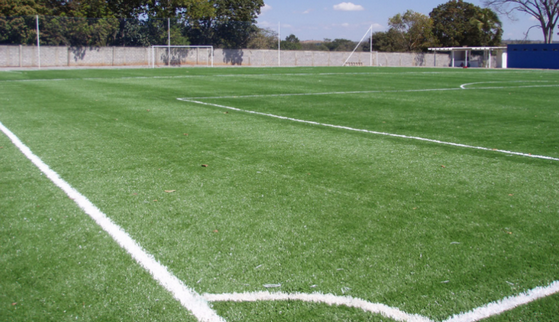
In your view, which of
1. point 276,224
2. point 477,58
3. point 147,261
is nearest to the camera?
point 147,261

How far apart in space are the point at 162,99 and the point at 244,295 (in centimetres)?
967

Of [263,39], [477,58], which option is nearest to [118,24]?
[263,39]

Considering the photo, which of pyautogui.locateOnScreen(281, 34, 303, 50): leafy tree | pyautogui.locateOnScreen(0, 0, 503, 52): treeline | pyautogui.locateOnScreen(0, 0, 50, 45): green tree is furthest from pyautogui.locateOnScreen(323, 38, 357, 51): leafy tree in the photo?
pyautogui.locateOnScreen(0, 0, 50, 45): green tree

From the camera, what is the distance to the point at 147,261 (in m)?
2.81

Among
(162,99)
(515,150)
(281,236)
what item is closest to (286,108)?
Answer: (162,99)

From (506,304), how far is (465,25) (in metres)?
67.4

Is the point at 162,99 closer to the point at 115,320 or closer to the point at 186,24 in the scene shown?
the point at 115,320

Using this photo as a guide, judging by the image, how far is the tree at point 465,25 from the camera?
61719mm

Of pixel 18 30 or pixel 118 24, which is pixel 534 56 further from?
pixel 18 30

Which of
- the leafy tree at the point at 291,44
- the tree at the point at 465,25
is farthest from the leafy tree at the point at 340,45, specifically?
the tree at the point at 465,25

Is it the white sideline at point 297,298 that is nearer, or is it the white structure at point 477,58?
the white sideline at point 297,298

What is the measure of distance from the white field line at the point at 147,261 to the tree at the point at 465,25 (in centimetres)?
6500

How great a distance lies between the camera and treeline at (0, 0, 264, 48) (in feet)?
102

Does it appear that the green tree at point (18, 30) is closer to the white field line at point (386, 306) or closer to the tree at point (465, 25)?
the white field line at point (386, 306)
